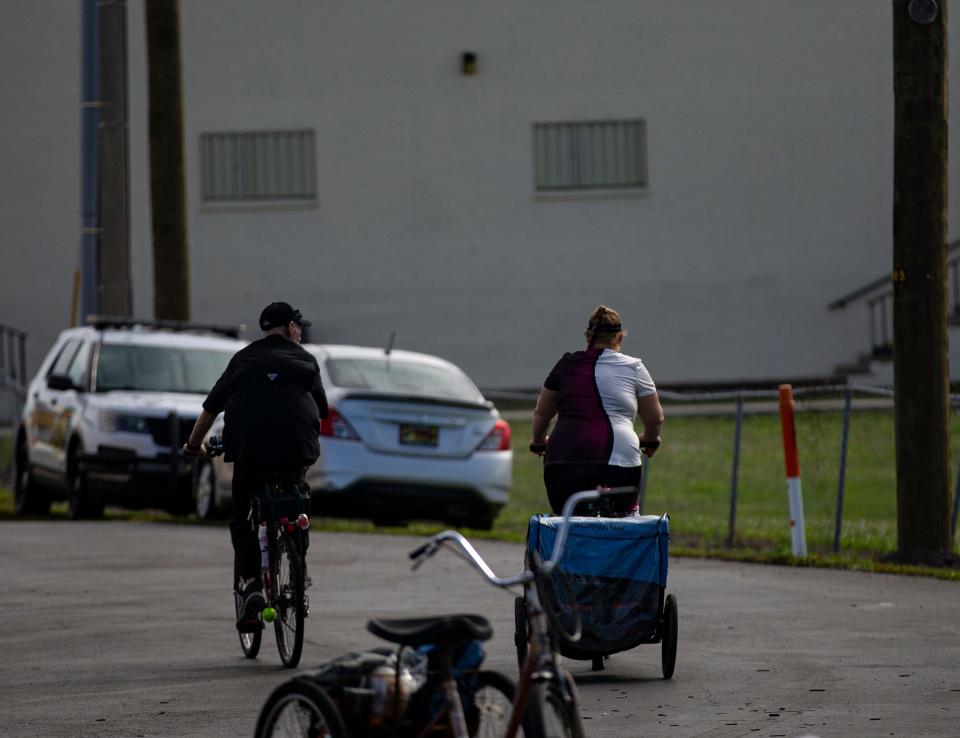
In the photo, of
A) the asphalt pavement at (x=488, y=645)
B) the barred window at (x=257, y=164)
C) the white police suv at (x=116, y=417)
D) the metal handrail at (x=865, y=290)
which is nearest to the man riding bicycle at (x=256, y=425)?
the asphalt pavement at (x=488, y=645)

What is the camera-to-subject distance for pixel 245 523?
33.0 ft

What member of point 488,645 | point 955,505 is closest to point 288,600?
point 488,645

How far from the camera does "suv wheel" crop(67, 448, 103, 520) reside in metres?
18.1

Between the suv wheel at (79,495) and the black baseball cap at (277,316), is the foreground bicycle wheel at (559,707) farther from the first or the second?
the suv wheel at (79,495)

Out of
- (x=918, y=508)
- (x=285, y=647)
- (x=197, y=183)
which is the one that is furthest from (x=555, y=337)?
(x=285, y=647)

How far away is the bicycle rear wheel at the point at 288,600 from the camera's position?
31.8ft

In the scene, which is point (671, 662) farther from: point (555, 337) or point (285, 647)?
point (555, 337)

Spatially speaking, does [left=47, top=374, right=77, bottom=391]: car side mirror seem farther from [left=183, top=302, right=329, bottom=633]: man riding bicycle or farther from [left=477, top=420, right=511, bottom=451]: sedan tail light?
[left=183, top=302, right=329, bottom=633]: man riding bicycle

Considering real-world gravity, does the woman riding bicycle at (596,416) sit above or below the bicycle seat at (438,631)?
above

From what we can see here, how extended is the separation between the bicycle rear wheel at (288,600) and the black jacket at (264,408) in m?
0.42

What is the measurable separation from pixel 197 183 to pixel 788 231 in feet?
29.6

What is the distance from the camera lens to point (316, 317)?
31.3 m

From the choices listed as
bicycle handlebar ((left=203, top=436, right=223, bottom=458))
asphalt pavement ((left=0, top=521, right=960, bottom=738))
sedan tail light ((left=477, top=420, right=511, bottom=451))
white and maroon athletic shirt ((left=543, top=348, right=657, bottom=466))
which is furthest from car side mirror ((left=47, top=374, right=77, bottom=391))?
white and maroon athletic shirt ((left=543, top=348, right=657, bottom=466))

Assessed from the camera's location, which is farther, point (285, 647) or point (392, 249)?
point (392, 249)
